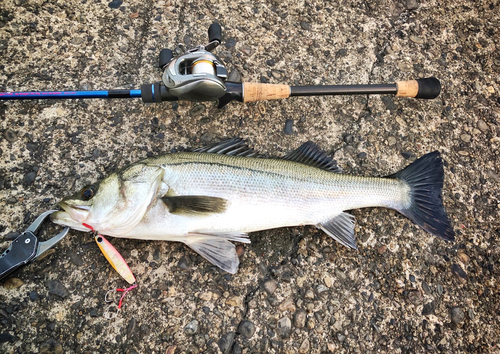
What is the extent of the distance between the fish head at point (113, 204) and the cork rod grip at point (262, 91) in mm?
972

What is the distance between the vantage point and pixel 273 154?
313 cm

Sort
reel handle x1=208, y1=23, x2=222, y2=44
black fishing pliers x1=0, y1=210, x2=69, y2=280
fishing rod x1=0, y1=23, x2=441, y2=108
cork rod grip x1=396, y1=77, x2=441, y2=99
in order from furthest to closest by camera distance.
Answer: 1. cork rod grip x1=396, y1=77, x2=441, y2=99
2. reel handle x1=208, y1=23, x2=222, y2=44
3. fishing rod x1=0, y1=23, x2=441, y2=108
4. black fishing pliers x1=0, y1=210, x2=69, y2=280

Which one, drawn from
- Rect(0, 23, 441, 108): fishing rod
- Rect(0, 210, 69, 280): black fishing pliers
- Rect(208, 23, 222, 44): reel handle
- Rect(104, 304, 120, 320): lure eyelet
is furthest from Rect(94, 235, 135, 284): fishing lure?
Rect(208, 23, 222, 44): reel handle

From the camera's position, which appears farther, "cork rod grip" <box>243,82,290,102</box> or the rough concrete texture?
"cork rod grip" <box>243,82,290,102</box>

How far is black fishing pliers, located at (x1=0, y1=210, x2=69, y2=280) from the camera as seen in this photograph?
2.42 m

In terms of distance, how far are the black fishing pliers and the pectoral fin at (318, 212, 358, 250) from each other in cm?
200

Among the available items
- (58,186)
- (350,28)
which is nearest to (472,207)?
(350,28)

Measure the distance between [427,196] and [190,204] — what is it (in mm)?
1888

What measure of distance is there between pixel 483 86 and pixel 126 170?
366cm

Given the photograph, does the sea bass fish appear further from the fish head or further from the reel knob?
the reel knob

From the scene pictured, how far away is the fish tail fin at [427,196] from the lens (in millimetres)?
2799

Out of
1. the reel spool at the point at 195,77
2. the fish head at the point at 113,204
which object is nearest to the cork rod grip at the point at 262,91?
the reel spool at the point at 195,77

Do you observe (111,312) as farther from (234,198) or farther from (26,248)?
(234,198)

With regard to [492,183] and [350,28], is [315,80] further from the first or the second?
[492,183]
